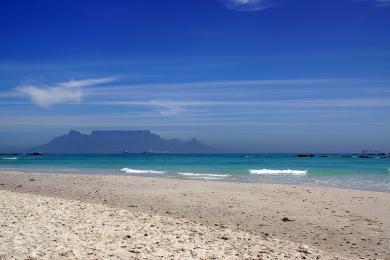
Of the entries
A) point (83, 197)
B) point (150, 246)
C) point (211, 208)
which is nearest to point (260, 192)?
point (211, 208)

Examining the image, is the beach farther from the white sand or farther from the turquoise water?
the turquoise water

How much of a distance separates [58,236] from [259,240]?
155 inches

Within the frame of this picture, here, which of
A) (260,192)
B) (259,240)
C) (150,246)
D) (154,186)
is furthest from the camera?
(154,186)

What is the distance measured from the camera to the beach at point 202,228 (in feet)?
24.1

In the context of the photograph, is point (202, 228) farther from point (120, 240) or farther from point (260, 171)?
point (260, 171)

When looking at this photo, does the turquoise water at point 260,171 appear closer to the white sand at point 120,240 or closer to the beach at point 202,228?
the beach at point 202,228

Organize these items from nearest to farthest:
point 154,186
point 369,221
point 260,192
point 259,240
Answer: point 259,240, point 369,221, point 260,192, point 154,186

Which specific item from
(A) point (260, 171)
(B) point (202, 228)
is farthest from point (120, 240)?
(A) point (260, 171)

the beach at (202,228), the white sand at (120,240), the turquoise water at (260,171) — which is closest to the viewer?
the white sand at (120,240)

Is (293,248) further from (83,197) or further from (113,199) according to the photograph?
(83,197)

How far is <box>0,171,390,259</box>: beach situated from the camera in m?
7.34

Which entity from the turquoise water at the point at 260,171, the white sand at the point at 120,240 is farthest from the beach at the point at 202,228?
the turquoise water at the point at 260,171

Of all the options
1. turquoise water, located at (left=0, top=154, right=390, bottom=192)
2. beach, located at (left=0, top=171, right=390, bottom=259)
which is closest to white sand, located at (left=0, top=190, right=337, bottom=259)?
beach, located at (left=0, top=171, right=390, bottom=259)

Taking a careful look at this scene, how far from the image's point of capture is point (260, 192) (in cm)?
1825
